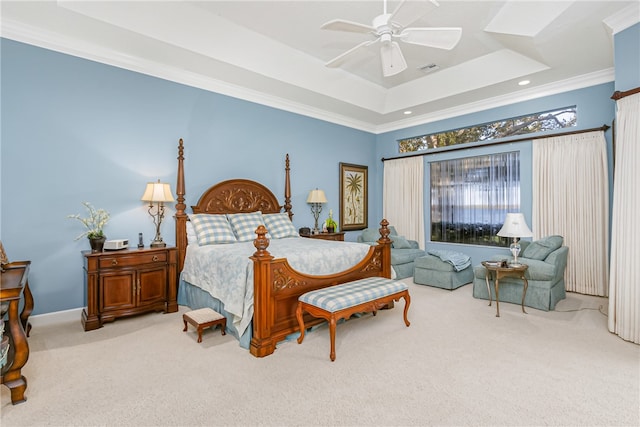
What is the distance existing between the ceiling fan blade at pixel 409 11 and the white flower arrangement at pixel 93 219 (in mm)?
3574

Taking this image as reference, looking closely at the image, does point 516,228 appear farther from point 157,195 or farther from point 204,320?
point 157,195

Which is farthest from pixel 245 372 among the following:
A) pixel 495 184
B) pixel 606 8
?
pixel 495 184

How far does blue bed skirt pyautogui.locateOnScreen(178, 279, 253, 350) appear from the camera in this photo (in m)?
2.93

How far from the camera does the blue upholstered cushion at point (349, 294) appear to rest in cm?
275

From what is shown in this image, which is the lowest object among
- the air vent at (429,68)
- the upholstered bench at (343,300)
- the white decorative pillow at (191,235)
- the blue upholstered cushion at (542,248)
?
the upholstered bench at (343,300)

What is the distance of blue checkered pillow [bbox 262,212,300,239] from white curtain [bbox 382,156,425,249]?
2785 mm

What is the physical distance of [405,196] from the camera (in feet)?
22.0

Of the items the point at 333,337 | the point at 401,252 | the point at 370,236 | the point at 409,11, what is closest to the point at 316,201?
the point at 370,236

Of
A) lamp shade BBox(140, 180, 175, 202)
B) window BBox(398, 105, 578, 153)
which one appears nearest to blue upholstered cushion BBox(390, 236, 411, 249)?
window BBox(398, 105, 578, 153)

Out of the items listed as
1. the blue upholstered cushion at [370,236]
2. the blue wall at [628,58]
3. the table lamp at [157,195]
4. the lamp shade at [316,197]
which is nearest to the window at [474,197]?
the blue upholstered cushion at [370,236]

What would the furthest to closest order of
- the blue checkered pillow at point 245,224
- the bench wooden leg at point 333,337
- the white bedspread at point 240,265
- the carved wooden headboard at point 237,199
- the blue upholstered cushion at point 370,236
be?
1. the blue upholstered cushion at point 370,236
2. the carved wooden headboard at point 237,199
3. the blue checkered pillow at point 245,224
4. the white bedspread at point 240,265
5. the bench wooden leg at point 333,337

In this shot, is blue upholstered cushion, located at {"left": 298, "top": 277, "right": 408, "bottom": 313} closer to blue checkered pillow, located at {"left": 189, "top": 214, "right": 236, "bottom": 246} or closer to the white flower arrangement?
blue checkered pillow, located at {"left": 189, "top": 214, "right": 236, "bottom": 246}

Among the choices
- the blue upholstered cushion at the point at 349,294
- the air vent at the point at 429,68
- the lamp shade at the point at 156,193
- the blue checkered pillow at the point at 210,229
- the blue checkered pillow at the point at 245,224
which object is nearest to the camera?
the blue upholstered cushion at the point at 349,294

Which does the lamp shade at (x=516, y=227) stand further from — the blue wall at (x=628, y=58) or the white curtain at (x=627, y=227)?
the blue wall at (x=628, y=58)
